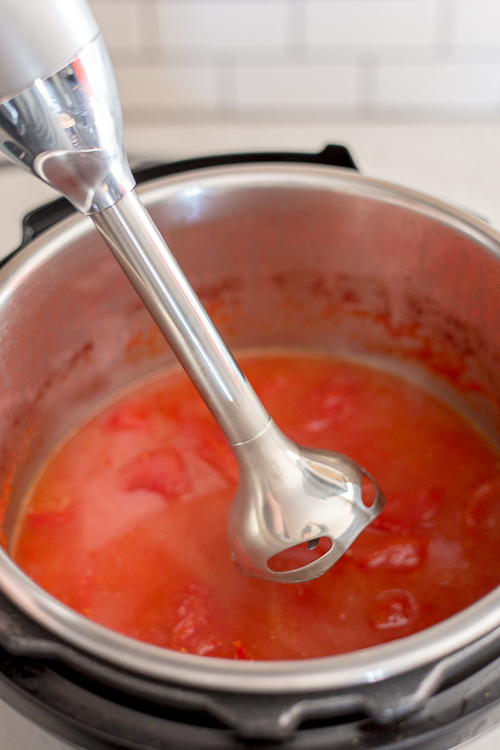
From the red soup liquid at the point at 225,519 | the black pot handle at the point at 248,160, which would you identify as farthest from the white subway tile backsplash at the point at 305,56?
the red soup liquid at the point at 225,519

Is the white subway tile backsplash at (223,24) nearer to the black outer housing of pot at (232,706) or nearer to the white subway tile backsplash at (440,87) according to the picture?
the white subway tile backsplash at (440,87)

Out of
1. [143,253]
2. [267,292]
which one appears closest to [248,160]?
[267,292]

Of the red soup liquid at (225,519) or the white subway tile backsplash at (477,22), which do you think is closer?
the red soup liquid at (225,519)

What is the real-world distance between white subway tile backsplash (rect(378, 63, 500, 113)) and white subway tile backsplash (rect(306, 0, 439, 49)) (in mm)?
65

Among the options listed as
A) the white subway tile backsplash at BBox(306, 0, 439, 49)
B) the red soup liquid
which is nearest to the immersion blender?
the red soup liquid

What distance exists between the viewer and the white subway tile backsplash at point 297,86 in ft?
4.64

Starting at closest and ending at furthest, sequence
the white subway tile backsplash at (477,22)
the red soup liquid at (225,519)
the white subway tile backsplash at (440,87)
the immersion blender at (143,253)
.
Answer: the immersion blender at (143,253) → the red soup liquid at (225,519) → the white subway tile backsplash at (477,22) → the white subway tile backsplash at (440,87)

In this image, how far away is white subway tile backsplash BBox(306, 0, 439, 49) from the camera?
130 cm

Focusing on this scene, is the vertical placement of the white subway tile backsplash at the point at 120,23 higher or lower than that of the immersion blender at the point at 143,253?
higher

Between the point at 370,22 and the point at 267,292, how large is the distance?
67cm

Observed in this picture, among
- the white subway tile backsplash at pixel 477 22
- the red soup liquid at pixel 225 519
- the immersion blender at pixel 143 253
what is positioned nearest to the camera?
the immersion blender at pixel 143 253

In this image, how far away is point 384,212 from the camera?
858 millimetres

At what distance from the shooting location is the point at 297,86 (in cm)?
144

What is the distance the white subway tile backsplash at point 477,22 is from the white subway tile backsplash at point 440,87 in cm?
5
